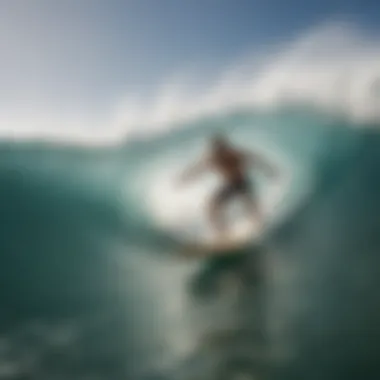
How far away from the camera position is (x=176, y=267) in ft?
5.17

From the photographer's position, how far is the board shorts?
1.58 m

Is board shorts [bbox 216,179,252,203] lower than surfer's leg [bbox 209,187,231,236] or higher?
higher

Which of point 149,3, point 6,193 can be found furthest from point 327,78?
point 6,193

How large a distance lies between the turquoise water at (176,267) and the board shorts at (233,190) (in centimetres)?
4

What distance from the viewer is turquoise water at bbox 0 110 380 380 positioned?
1524mm

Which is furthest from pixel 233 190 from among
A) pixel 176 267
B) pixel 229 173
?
pixel 176 267

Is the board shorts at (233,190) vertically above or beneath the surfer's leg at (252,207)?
above

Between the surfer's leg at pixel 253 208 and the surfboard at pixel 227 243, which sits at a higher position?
the surfer's leg at pixel 253 208

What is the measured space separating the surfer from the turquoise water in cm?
3

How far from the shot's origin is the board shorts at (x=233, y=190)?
1.58 metres

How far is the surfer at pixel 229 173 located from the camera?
5.17 feet

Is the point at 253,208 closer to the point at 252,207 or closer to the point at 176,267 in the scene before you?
the point at 252,207

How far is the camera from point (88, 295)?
5.04 feet

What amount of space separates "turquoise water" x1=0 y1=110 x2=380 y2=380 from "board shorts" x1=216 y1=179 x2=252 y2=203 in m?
0.04
